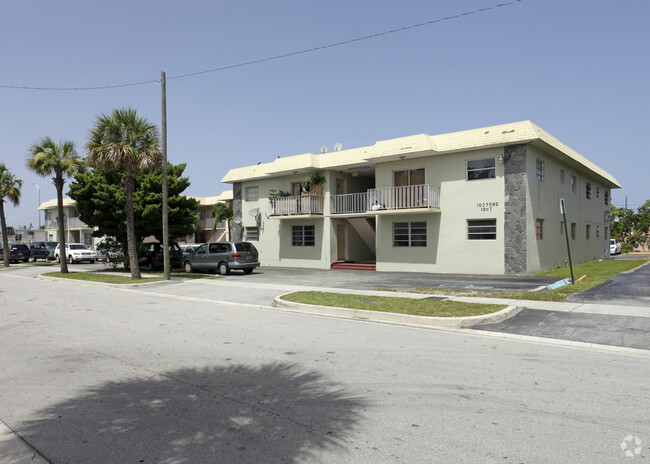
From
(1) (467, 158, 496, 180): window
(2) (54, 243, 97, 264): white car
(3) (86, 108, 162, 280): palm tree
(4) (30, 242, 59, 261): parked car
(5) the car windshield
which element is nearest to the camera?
(3) (86, 108, 162, 280): palm tree

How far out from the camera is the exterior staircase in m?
25.1

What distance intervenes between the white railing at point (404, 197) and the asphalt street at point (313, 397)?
13589mm

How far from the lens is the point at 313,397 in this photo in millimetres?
4863

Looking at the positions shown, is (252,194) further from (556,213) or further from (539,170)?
(556,213)

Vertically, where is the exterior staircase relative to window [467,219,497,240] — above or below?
below

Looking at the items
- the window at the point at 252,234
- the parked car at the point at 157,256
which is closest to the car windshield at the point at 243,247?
the parked car at the point at 157,256

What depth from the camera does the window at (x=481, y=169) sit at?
2034 cm

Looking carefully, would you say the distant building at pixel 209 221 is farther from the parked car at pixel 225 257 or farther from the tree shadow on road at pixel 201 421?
the tree shadow on road at pixel 201 421

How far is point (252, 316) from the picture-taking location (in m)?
10.7

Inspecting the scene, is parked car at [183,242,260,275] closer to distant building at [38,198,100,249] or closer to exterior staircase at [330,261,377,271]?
exterior staircase at [330,261,377,271]

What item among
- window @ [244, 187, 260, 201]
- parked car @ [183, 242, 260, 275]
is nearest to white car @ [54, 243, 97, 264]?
window @ [244, 187, 260, 201]

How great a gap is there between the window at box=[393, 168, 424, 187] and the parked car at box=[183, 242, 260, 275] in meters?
8.15

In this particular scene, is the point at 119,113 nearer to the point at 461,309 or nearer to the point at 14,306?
the point at 14,306

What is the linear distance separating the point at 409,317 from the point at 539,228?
46.0 ft
